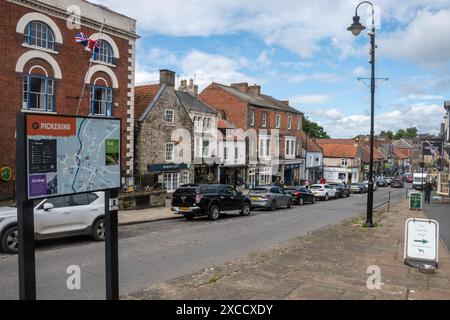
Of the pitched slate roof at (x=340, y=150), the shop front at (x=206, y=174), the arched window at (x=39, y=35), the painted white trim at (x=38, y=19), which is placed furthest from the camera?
the pitched slate roof at (x=340, y=150)

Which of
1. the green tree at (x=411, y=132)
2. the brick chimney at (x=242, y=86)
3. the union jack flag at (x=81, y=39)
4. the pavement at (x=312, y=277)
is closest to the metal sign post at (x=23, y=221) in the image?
the pavement at (x=312, y=277)

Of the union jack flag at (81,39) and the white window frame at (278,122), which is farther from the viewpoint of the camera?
the white window frame at (278,122)

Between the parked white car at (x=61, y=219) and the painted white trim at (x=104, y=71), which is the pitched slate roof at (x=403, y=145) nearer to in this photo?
the painted white trim at (x=104, y=71)

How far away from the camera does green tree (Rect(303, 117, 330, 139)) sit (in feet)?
311

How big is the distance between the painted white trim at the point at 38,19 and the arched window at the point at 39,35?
6.8 inches

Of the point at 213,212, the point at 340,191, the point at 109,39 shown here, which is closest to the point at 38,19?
the point at 109,39

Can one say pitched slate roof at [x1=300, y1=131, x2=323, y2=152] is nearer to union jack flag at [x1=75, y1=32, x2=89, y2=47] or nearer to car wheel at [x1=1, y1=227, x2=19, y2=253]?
union jack flag at [x1=75, y1=32, x2=89, y2=47]

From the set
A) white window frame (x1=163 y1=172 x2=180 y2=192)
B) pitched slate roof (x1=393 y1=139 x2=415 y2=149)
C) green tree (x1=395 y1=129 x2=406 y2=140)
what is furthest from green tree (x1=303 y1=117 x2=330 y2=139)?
green tree (x1=395 y1=129 x2=406 y2=140)

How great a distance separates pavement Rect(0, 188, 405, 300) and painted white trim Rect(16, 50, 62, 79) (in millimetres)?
9474

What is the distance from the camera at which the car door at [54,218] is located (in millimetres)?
11438

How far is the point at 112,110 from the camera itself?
2516 centimetres

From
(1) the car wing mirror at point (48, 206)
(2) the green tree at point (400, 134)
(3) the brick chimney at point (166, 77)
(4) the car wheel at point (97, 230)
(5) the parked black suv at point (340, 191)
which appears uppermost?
(2) the green tree at point (400, 134)

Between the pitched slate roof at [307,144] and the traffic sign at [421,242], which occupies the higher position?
the pitched slate roof at [307,144]
